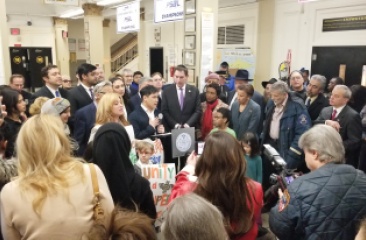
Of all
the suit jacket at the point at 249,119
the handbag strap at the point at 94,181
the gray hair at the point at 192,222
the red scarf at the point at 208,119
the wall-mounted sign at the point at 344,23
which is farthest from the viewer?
the wall-mounted sign at the point at 344,23

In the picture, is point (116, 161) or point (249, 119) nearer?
point (116, 161)

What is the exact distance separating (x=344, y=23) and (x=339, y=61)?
0.77m

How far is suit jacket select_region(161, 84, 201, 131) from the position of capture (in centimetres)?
379

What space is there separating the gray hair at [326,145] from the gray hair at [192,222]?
982 millimetres

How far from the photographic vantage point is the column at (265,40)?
7.69 m

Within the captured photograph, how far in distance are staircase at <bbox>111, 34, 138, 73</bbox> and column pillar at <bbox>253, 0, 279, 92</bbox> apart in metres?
8.25

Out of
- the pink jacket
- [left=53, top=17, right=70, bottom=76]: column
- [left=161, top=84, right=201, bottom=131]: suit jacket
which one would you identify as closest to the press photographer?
the pink jacket

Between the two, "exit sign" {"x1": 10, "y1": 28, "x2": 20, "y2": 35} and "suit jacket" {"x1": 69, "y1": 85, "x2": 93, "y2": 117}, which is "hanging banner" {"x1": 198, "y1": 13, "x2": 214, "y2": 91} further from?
"exit sign" {"x1": 10, "y1": 28, "x2": 20, "y2": 35}

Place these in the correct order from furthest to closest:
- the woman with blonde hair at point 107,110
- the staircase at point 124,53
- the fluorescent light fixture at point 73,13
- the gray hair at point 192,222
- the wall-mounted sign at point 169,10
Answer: the staircase at point 124,53 → the fluorescent light fixture at point 73,13 → the wall-mounted sign at point 169,10 → the woman with blonde hair at point 107,110 → the gray hair at point 192,222

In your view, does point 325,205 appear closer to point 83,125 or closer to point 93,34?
point 83,125

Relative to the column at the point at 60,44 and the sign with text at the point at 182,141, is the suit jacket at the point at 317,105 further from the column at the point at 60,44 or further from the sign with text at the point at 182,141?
the column at the point at 60,44

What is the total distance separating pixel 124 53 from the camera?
1520cm

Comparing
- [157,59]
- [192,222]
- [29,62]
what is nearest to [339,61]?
[157,59]

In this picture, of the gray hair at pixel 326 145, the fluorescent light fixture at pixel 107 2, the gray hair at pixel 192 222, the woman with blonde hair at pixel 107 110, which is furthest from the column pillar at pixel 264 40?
the gray hair at pixel 192 222
